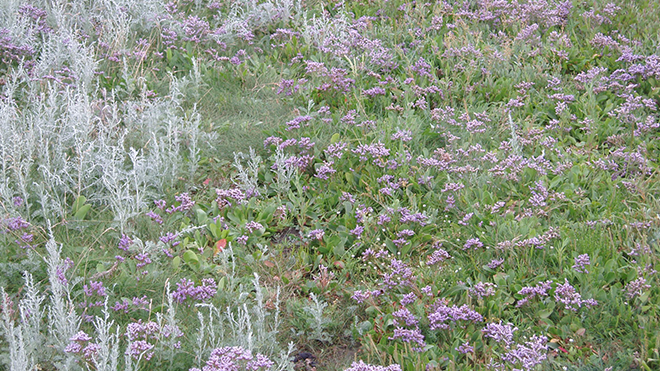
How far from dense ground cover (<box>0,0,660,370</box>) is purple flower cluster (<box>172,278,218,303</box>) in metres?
0.02

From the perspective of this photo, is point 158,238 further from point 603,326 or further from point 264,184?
point 603,326

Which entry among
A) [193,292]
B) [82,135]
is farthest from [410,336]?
[82,135]

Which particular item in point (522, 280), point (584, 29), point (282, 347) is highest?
point (584, 29)

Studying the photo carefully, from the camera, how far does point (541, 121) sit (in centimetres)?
598

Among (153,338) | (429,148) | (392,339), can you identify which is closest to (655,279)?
(392,339)

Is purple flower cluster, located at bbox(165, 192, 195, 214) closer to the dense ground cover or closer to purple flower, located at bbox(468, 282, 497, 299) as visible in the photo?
the dense ground cover

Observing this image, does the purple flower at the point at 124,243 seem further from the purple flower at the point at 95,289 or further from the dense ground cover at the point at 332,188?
the purple flower at the point at 95,289

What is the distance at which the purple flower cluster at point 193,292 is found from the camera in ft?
13.2

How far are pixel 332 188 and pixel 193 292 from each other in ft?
5.45

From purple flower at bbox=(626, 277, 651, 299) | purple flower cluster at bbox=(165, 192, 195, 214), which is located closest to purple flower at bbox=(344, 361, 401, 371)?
purple flower at bbox=(626, 277, 651, 299)

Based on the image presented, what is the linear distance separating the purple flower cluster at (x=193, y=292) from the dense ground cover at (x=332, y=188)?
20 millimetres

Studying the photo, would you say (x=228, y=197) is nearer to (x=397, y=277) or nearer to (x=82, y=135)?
(x=82, y=135)

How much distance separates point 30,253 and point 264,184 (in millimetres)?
1942

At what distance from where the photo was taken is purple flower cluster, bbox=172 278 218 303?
158 inches
